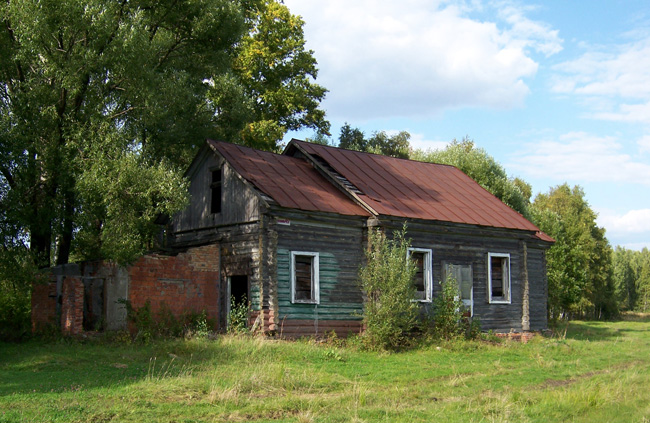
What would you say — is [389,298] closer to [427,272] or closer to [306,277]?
[306,277]

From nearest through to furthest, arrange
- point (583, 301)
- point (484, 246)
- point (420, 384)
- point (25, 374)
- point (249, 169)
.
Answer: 1. point (25, 374)
2. point (420, 384)
3. point (249, 169)
4. point (484, 246)
5. point (583, 301)

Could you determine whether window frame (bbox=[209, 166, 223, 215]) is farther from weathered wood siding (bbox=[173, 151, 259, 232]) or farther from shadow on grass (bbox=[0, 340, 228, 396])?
shadow on grass (bbox=[0, 340, 228, 396])

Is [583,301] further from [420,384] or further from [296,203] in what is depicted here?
[420,384]

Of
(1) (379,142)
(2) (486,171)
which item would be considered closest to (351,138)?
(1) (379,142)

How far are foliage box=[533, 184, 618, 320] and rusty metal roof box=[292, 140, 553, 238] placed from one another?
16.0 metres

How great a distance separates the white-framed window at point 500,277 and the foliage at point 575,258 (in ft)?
58.2

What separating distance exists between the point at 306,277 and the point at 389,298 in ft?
9.31

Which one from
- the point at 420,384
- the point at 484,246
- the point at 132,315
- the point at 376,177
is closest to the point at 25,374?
the point at 132,315

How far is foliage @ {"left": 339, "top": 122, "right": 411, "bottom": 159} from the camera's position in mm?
51750

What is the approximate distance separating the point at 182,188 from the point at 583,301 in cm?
4195

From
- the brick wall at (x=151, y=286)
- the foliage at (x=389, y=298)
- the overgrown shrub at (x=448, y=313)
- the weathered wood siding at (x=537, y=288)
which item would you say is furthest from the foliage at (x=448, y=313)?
the brick wall at (x=151, y=286)

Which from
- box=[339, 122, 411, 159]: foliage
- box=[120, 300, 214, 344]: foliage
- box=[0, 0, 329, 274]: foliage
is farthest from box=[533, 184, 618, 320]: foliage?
box=[120, 300, 214, 344]: foliage

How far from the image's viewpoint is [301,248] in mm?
20500

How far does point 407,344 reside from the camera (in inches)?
805
